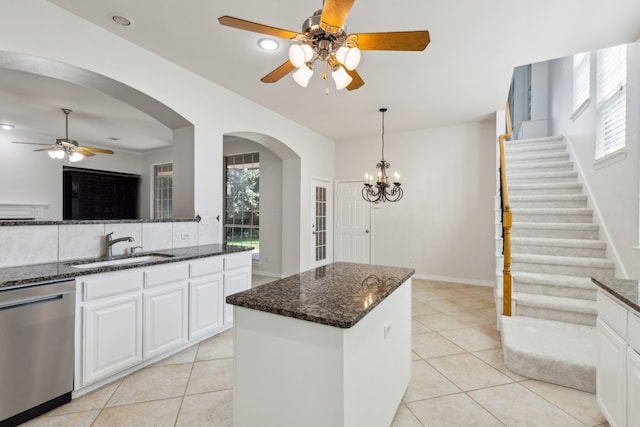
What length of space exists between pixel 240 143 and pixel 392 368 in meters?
5.58

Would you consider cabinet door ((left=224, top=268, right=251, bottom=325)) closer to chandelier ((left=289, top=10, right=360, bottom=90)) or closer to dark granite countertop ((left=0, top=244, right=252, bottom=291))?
dark granite countertop ((left=0, top=244, right=252, bottom=291))

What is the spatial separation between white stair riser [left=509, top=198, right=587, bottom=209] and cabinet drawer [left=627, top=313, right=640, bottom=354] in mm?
3285

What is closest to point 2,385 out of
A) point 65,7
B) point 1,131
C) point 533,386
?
point 65,7

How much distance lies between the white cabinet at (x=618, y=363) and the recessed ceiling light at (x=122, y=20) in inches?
151

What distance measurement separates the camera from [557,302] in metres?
2.99

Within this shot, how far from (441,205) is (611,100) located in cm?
270

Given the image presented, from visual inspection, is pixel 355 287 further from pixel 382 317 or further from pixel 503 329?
pixel 503 329

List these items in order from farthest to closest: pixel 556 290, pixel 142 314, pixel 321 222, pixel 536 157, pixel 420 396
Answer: pixel 321 222
pixel 536 157
pixel 556 290
pixel 142 314
pixel 420 396

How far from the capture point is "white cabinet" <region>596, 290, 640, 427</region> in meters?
1.39

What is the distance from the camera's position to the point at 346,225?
6.53 m

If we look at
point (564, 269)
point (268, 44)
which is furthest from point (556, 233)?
point (268, 44)

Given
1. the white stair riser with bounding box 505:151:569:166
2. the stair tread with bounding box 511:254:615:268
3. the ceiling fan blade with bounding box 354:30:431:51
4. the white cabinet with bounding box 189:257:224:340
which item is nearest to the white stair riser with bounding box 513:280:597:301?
the stair tread with bounding box 511:254:615:268

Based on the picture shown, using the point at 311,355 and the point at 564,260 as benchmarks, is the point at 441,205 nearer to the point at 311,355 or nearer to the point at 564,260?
the point at 564,260

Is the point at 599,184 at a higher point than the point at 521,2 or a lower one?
lower
